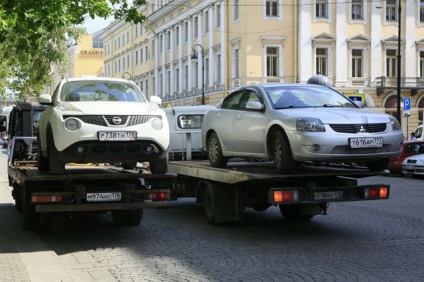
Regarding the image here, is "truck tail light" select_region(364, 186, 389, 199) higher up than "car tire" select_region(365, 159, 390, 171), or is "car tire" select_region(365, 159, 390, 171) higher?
"car tire" select_region(365, 159, 390, 171)

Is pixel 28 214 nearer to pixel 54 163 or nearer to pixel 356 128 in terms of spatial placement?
pixel 54 163

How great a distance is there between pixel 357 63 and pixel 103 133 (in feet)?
147

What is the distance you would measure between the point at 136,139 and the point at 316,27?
142 feet

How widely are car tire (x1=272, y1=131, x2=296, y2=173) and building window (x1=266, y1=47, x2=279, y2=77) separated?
4134 centimetres

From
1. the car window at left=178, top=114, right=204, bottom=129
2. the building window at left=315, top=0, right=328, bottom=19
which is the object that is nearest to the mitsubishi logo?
the car window at left=178, top=114, right=204, bottom=129

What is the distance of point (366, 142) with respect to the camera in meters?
8.65

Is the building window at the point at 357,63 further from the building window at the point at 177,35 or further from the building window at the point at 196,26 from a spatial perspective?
the building window at the point at 177,35

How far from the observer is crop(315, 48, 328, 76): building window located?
50094mm

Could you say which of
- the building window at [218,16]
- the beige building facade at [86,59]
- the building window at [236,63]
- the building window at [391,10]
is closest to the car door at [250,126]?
the building window at [236,63]

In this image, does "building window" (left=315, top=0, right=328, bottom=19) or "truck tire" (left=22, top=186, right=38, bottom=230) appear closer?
"truck tire" (left=22, top=186, right=38, bottom=230)

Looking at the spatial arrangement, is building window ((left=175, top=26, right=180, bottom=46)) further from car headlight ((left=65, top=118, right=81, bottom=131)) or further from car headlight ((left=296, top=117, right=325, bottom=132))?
car headlight ((left=296, top=117, right=325, bottom=132))

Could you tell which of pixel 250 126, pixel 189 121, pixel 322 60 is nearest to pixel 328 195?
pixel 250 126

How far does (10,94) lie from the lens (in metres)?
61.2

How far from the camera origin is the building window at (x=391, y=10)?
170 feet
